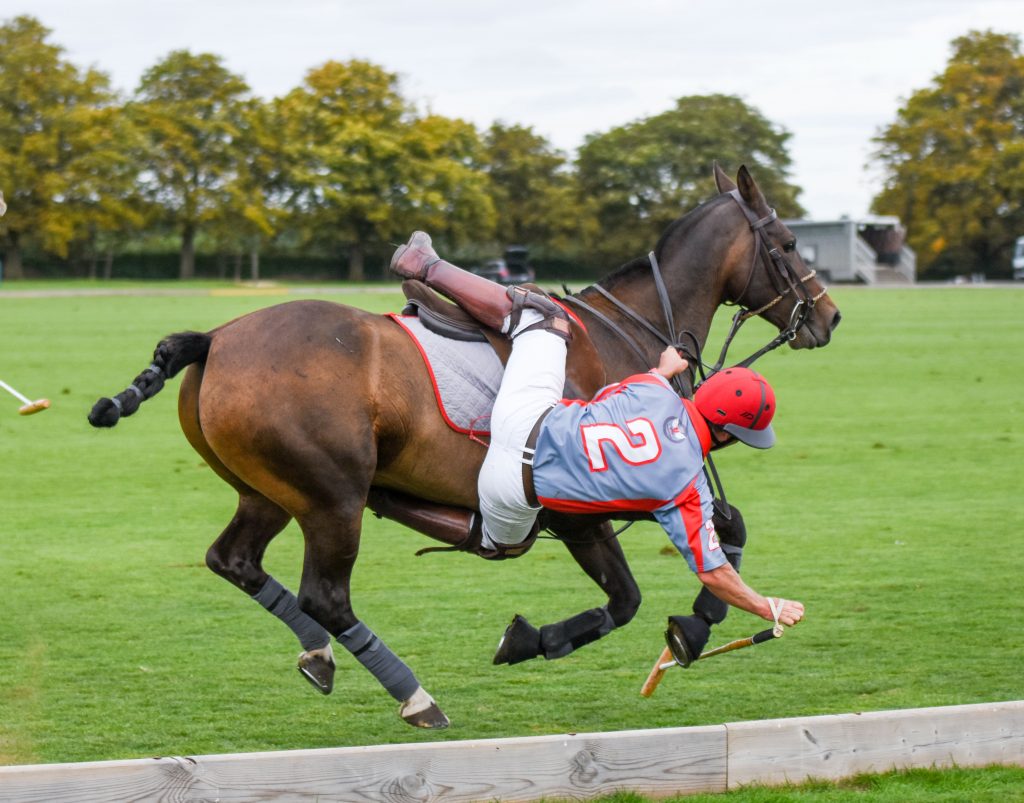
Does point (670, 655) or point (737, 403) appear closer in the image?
point (737, 403)

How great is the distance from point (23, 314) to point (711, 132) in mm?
49287

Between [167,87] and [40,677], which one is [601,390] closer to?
[40,677]

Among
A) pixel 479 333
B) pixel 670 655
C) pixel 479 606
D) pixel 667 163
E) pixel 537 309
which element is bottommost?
pixel 479 606

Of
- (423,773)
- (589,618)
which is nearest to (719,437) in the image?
(589,618)

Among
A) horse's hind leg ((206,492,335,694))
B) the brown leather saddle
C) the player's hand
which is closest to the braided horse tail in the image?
horse's hind leg ((206,492,335,694))

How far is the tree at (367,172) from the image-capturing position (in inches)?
2574

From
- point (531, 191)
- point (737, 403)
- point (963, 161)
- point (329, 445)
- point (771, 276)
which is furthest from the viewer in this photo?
point (531, 191)

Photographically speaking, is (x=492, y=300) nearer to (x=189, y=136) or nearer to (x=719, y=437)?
(x=719, y=437)

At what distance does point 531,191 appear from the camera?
238ft

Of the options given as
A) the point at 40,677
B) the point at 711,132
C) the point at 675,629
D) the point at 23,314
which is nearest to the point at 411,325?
the point at 675,629

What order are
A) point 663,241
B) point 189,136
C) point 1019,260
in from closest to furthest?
point 663,241, point 1019,260, point 189,136

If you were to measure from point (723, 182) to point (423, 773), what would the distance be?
349 centimetres

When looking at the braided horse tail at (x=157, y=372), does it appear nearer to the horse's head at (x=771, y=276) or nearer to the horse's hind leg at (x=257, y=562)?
the horse's hind leg at (x=257, y=562)

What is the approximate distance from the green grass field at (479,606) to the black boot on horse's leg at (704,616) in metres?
0.40
